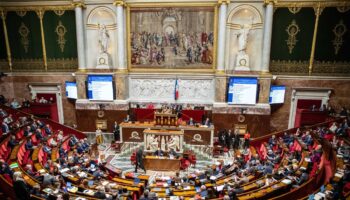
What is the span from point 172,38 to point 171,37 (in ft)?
0.35

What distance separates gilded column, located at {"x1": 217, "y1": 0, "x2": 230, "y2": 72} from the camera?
18.2 metres

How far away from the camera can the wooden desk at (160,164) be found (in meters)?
14.3

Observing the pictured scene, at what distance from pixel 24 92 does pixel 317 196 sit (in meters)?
21.9

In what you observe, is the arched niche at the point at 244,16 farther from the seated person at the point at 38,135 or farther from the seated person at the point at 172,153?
the seated person at the point at 38,135

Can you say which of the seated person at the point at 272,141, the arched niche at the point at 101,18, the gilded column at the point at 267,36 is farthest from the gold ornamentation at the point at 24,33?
the seated person at the point at 272,141

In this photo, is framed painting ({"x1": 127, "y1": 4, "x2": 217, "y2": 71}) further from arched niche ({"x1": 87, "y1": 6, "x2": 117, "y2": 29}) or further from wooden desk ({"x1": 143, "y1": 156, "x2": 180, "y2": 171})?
wooden desk ({"x1": 143, "y1": 156, "x2": 180, "y2": 171})

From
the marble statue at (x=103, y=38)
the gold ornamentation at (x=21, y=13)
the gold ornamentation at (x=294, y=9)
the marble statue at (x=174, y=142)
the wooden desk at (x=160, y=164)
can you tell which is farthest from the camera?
the gold ornamentation at (x=21, y=13)

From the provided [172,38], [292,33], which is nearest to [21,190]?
[172,38]

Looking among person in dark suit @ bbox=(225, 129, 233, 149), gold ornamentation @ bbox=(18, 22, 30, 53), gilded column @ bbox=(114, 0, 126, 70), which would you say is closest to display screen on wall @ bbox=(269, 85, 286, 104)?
person in dark suit @ bbox=(225, 129, 233, 149)

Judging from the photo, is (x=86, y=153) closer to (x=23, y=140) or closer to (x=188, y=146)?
(x=23, y=140)

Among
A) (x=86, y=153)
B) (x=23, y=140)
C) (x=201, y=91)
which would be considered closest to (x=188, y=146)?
(x=201, y=91)

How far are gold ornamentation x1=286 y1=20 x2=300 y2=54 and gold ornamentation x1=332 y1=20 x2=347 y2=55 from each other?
8.31ft

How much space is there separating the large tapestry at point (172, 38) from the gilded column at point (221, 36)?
625mm

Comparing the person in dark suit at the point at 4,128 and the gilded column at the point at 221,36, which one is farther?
the gilded column at the point at 221,36
